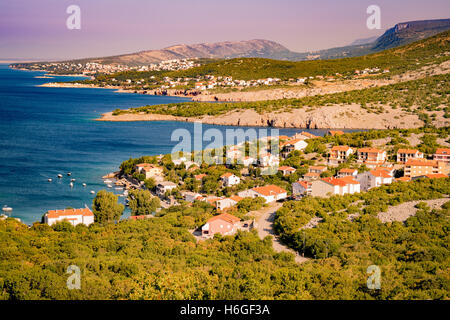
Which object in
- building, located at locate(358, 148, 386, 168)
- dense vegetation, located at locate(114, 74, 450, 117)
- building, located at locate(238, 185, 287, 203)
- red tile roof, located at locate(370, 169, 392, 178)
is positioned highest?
dense vegetation, located at locate(114, 74, 450, 117)

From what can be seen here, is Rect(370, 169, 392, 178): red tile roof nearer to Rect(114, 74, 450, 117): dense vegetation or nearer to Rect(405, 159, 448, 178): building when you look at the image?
Rect(405, 159, 448, 178): building

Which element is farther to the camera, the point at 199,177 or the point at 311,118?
the point at 311,118

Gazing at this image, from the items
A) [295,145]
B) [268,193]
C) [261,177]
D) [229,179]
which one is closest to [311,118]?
[295,145]

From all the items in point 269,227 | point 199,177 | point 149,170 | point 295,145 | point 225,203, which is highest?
point 295,145

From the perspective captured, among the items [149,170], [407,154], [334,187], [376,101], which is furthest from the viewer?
[376,101]

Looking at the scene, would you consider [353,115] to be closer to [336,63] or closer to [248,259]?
[248,259]

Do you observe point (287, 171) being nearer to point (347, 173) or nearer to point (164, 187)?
point (347, 173)

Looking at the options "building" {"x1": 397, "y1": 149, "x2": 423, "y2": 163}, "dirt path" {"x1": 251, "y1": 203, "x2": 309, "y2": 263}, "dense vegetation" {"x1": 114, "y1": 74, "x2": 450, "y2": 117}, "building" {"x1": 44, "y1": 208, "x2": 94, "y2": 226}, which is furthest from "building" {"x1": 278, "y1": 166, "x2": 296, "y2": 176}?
"dense vegetation" {"x1": 114, "y1": 74, "x2": 450, "y2": 117}
